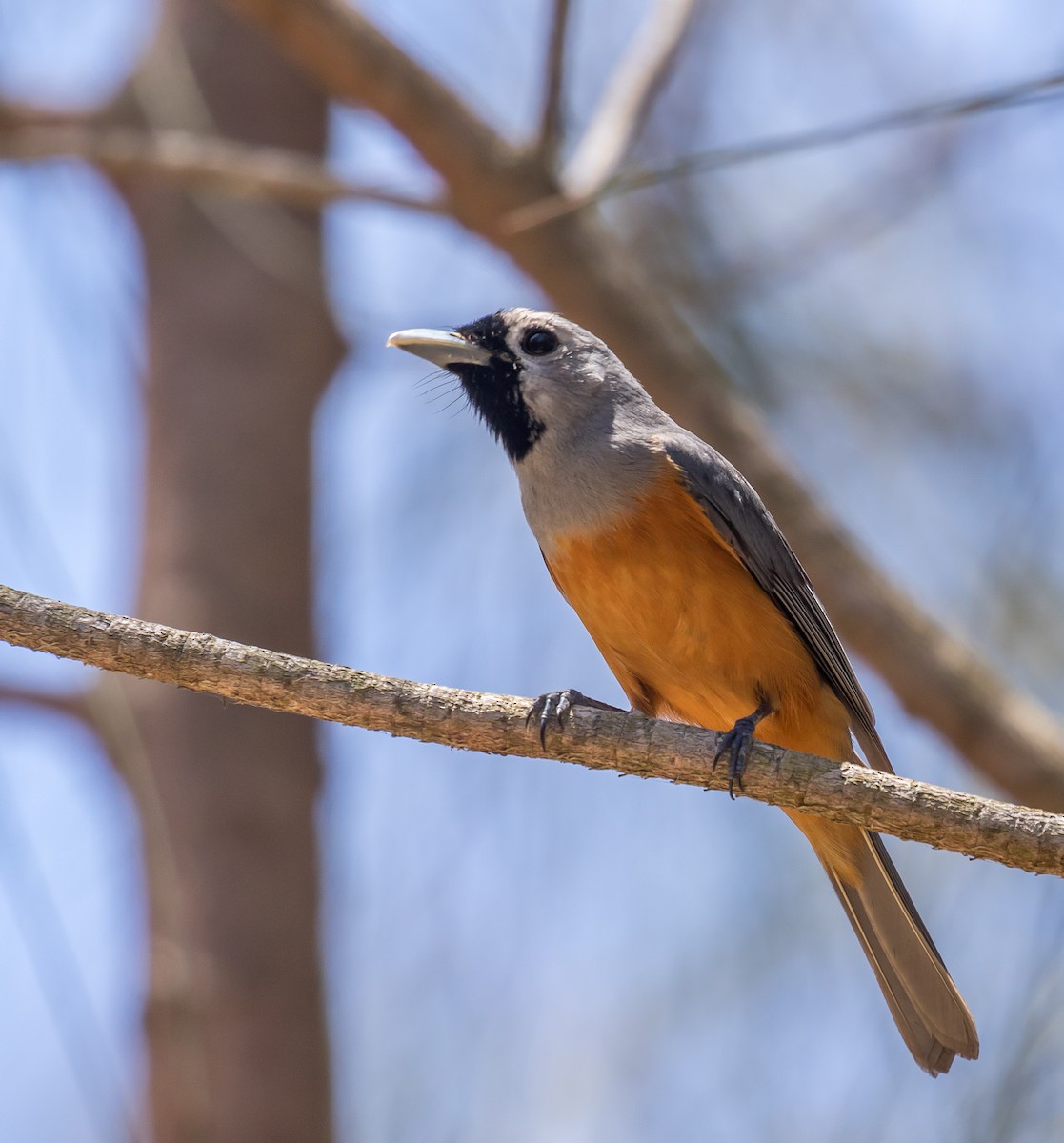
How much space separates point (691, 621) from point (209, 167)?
3.03 m

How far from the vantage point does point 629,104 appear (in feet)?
18.5

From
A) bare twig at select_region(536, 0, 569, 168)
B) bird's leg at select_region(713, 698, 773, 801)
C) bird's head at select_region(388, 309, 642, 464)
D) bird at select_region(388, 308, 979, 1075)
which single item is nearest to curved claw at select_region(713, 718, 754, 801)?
bird's leg at select_region(713, 698, 773, 801)

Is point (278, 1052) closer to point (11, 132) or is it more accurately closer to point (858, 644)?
point (858, 644)

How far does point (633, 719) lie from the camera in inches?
127

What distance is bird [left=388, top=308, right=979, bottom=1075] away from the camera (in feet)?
13.4

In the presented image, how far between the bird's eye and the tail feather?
81.4 inches

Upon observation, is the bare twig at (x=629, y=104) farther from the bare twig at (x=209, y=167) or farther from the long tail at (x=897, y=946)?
the long tail at (x=897, y=946)

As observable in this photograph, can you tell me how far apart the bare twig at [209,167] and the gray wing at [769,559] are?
6.25ft

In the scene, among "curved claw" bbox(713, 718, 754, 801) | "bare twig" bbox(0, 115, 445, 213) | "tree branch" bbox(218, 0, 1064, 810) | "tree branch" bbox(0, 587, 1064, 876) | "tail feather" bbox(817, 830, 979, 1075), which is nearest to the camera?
"tree branch" bbox(0, 587, 1064, 876)

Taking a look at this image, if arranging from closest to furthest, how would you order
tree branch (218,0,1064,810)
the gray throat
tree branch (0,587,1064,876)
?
1. tree branch (0,587,1064,876)
2. the gray throat
3. tree branch (218,0,1064,810)

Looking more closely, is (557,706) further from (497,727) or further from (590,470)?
(590,470)

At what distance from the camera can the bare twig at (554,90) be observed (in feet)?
16.1

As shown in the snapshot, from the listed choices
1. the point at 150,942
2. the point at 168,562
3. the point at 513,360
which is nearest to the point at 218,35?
the point at 168,562

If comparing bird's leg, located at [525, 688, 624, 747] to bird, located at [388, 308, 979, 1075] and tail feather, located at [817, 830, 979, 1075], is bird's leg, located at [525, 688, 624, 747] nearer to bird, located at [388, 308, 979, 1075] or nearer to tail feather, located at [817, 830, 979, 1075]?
bird, located at [388, 308, 979, 1075]
